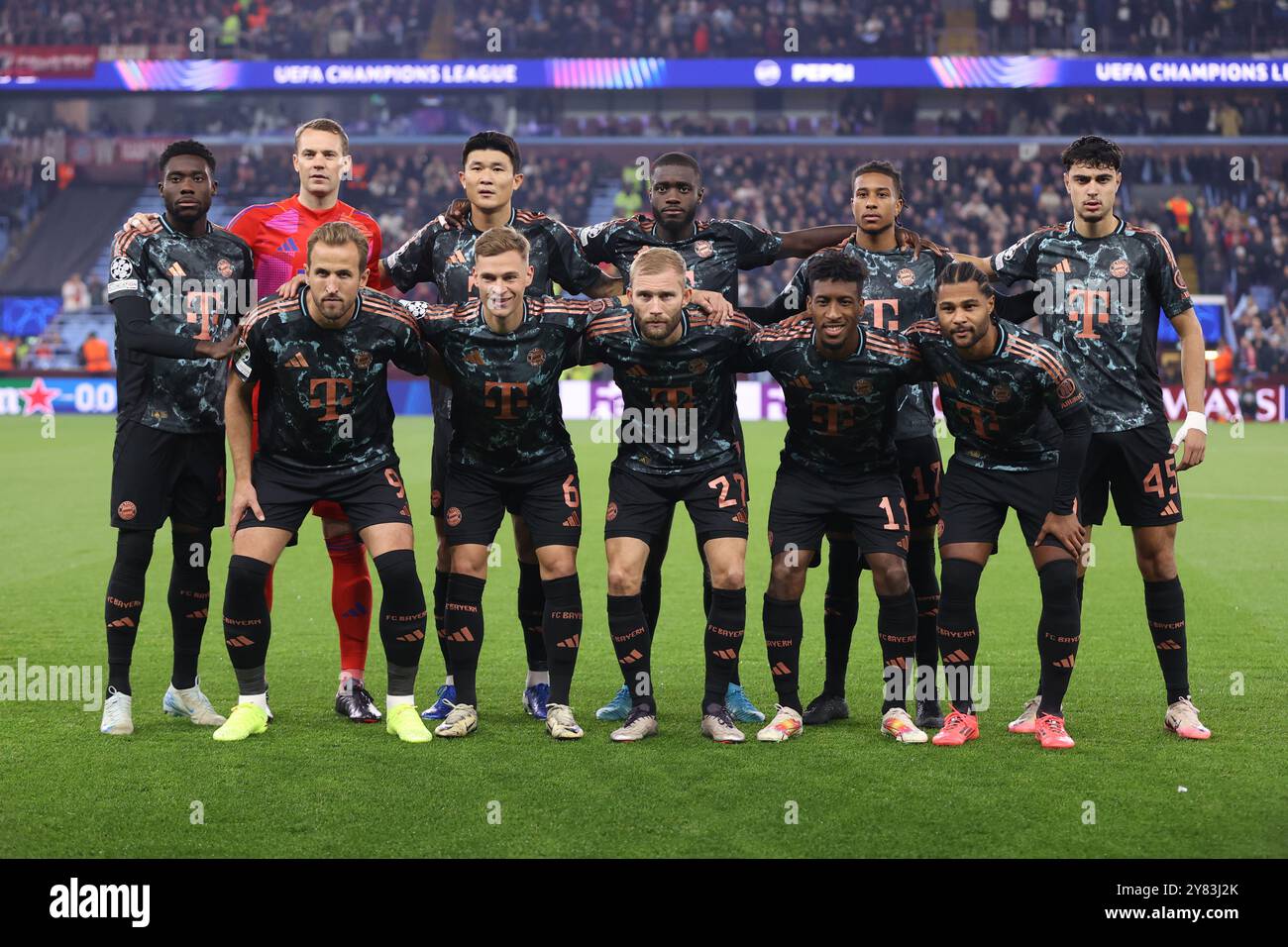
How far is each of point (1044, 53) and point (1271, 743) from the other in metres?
34.3

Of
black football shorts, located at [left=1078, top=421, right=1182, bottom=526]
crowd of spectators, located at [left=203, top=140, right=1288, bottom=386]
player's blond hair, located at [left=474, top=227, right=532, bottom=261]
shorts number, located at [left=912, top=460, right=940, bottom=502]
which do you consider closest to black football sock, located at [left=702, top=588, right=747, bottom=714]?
shorts number, located at [left=912, top=460, right=940, bottom=502]

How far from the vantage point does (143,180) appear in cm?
4169

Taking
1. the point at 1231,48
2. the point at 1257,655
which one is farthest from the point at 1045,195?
the point at 1257,655

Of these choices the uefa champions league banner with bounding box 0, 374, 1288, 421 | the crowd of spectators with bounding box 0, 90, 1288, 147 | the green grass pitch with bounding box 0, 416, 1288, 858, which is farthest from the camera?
the crowd of spectators with bounding box 0, 90, 1288, 147

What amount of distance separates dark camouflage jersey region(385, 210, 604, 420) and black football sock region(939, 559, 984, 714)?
2.14m

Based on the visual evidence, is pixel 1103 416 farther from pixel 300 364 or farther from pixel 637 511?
pixel 300 364

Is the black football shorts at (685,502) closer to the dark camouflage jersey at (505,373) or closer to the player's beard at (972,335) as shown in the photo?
the dark camouflage jersey at (505,373)

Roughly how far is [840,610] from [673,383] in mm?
1284

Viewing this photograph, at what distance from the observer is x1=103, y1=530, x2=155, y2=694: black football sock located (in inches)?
247

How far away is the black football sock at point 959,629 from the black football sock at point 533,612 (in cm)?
182

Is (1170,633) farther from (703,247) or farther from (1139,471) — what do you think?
(703,247)

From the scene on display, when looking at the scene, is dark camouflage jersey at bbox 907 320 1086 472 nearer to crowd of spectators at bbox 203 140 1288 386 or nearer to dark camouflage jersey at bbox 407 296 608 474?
dark camouflage jersey at bbox 407 296 608 474

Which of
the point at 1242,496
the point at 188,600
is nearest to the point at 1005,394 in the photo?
the point at 188,600

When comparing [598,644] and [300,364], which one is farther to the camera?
[598,644]
